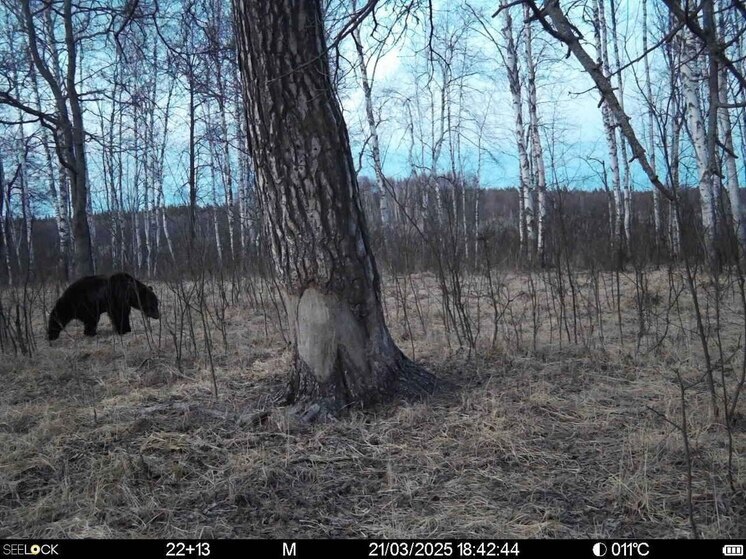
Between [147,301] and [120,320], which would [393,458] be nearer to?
[120,320]

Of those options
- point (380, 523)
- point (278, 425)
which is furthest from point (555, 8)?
point (278, 425)

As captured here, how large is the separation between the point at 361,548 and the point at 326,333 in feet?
4.76

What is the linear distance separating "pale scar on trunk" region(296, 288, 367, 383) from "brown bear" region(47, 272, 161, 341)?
447 centimetres

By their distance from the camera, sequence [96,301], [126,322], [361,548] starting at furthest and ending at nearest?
[126,322] < [96,301] < [361,548]

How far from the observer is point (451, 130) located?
18.4 meters

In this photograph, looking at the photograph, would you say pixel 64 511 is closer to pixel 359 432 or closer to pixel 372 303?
pixel 359 432

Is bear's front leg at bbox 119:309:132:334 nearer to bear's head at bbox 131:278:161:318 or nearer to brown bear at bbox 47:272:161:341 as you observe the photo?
brown bear at bbox 47:272:161:341

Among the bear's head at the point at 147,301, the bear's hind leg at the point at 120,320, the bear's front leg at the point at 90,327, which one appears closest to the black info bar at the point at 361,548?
the bear's hind leg at the point at 120,320

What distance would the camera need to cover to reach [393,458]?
2963 mm

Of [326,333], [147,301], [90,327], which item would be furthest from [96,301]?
[326,333]

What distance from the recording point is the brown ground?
7.72ft

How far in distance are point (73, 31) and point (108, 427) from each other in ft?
36.5

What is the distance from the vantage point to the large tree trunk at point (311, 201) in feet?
11.0

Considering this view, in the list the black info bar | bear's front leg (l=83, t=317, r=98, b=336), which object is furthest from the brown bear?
the black info bar
